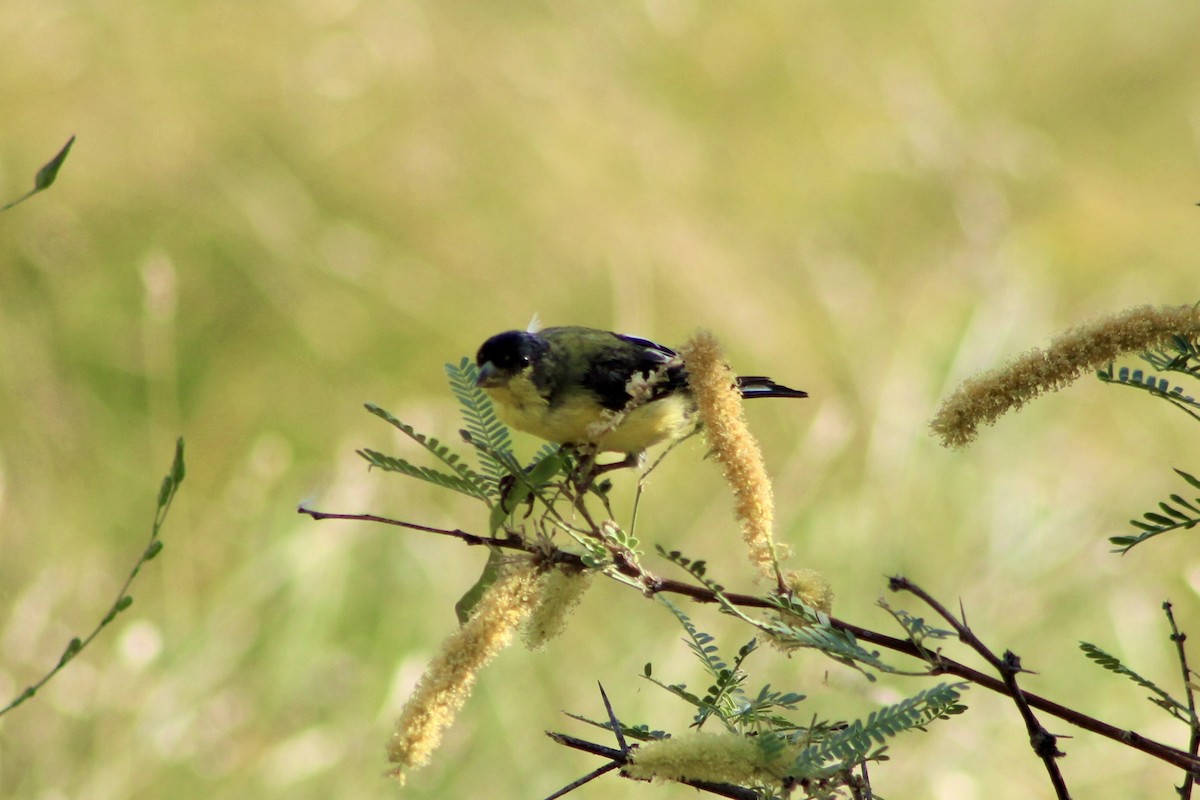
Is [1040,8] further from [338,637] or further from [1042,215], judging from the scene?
[338,637]

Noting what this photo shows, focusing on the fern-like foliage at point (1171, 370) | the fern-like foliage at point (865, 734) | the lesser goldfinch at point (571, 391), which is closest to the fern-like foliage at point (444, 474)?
the fern-like foliage at point (865, 734)

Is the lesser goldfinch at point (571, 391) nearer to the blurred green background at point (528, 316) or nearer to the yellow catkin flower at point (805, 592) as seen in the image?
the blurred green background at point (528, 316)

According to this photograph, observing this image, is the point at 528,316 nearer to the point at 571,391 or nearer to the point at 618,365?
the point at 618,365

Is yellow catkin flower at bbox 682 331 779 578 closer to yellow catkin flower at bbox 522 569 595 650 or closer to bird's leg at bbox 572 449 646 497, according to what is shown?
yellow catkin flower at bbox 522 569 595 650

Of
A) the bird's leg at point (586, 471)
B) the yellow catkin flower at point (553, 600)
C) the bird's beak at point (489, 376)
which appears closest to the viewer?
the yellow catkin flower at point (553, 600)

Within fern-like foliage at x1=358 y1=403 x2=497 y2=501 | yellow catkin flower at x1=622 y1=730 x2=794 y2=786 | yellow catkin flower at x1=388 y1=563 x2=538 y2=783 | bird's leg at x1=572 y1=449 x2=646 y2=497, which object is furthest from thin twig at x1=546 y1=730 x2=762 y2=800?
bird's leg at x1=572 y1=449 x2=646 y2=497
